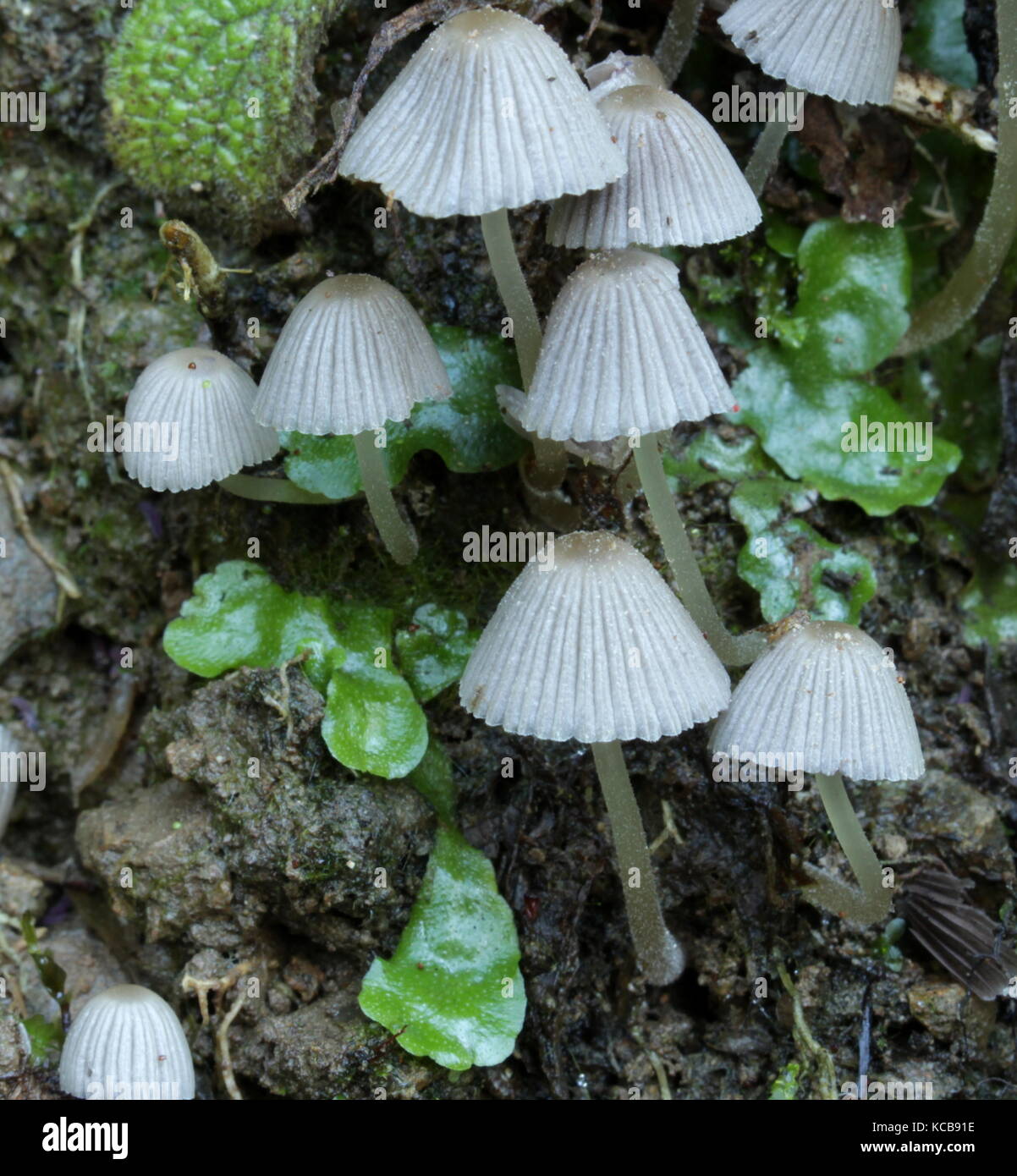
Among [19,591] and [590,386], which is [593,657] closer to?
[590,386]

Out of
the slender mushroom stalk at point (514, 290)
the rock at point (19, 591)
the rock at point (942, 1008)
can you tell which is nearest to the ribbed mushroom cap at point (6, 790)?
the rock at point (19, 591)

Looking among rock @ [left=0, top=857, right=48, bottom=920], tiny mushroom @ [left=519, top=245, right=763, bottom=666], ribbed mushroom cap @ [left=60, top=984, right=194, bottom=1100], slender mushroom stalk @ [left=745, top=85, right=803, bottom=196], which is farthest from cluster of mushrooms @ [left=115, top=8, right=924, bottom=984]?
rock @ [left=0, top=857, right=48, bottom=920]

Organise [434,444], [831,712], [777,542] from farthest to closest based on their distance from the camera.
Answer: [777,542]
[434,444]
[831,712]

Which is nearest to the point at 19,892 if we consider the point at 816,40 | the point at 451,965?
the point at 451,965

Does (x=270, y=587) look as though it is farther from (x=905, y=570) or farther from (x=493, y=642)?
(x=905, y=570)

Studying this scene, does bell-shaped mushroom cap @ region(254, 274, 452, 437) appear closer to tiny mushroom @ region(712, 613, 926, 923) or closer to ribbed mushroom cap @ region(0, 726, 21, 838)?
tiny mushroom @ region(712, 613, 926, 923)
